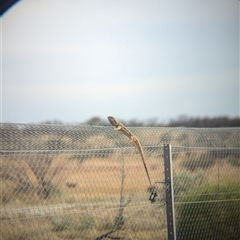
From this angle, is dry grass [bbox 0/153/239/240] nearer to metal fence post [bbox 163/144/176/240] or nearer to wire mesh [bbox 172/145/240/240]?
metal fence post [bbox 163/144/176/240]

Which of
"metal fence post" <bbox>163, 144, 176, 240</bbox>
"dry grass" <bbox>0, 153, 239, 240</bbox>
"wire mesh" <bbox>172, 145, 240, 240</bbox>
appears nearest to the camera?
"dry grass" <bbox>0, 153, 239, 240</bbox>

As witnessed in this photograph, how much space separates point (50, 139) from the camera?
4.75 meters

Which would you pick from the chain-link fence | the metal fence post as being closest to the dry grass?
the chain-link fence

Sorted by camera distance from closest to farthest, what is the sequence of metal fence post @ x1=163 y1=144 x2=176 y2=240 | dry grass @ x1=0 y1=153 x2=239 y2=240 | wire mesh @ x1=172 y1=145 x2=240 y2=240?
dry grass @ x1=0 y1=153 x2=239 y2=240 < metal fence post @ x1=163 y1=144 x2=176 y2=240 < wire mesh @ x1=172 y1=145 x2=240 y2=240

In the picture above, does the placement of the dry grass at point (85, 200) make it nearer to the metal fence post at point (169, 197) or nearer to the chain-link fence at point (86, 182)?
the chain-link fence at point (86, 182)

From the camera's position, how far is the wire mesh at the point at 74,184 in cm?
432

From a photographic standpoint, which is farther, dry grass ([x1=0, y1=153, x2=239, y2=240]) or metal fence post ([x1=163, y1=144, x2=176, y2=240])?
metal fence post ([x1=163, y1=144, x2=176, y2=240])

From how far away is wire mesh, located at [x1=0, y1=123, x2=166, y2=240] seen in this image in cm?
432

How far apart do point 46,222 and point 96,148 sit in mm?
1000

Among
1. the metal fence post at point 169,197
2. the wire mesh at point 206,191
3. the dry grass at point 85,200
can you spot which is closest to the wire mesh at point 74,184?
the dry grass at point 85,200

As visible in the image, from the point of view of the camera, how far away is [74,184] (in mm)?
4715

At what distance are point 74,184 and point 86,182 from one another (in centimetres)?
14

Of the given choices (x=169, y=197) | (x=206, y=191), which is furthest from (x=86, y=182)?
(x=206, y=191)

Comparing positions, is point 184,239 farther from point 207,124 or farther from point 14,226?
point 207,124
